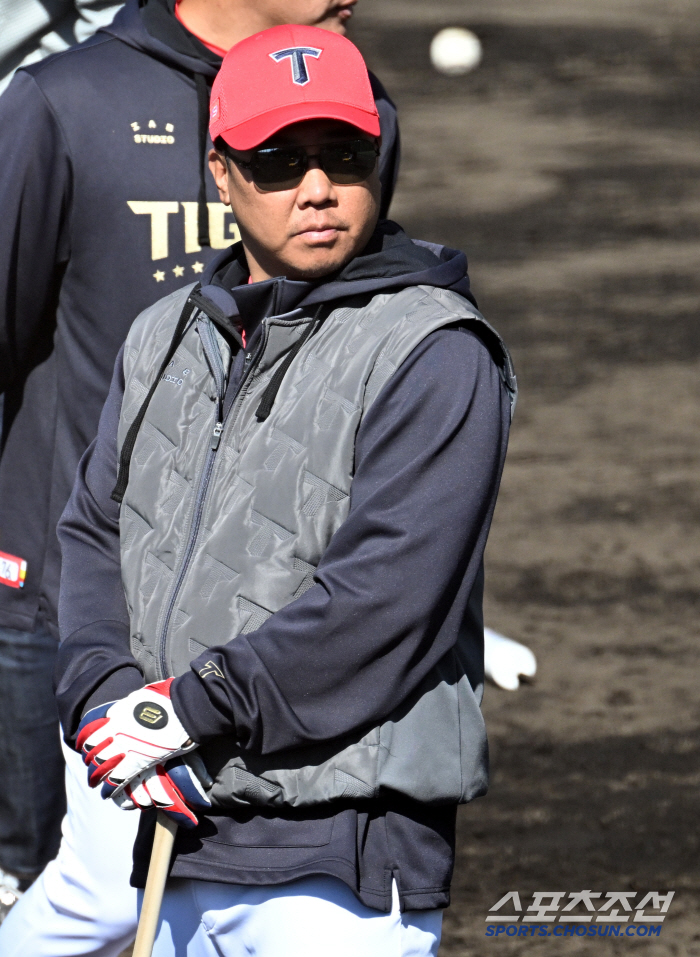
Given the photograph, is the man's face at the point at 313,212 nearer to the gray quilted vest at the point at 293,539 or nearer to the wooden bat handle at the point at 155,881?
the gray quilted vest at the point at 293,539

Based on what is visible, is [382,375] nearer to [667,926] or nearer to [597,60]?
[667,926]

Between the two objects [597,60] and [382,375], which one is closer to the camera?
[382,375]

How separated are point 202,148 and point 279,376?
0.90 meters

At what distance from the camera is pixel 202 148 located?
2748mm

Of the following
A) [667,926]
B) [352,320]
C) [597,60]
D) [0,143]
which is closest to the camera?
[352,320]

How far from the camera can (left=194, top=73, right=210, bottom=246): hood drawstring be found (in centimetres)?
275

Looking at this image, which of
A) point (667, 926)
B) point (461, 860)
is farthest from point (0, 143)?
point (667, 926)

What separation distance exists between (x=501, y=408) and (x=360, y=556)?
11.1 inches

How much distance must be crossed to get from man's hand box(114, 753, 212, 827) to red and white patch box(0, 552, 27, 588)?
38.0 inches

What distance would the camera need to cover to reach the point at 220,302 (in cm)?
213

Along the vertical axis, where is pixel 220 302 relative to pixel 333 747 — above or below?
above

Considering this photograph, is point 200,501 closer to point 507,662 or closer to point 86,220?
point 86,220

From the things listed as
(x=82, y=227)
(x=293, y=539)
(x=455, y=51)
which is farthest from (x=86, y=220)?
(x=455, y=51)

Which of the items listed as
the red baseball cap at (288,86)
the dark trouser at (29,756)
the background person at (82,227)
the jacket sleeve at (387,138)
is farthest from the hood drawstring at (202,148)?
the dark trouser at (29,756)
